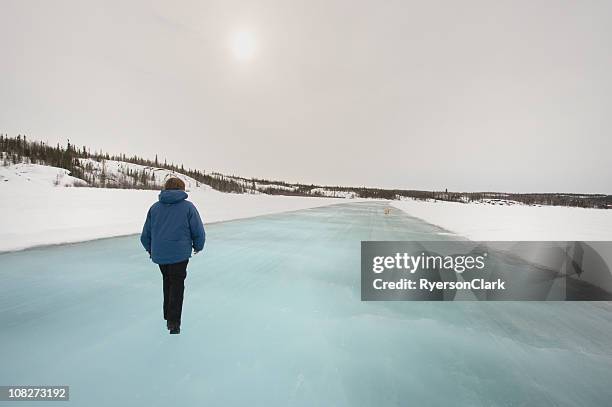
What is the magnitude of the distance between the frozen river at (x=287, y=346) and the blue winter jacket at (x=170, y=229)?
899 mm

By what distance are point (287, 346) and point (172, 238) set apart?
68.6 inches

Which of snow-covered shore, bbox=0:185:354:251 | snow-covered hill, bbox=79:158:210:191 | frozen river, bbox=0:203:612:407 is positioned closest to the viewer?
frozen river, bbox=0:203:612:407

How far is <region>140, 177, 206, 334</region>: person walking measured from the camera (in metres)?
3.44

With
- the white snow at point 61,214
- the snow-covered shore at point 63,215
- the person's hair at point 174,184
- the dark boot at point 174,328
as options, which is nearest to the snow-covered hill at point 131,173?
the white snow at point 61,214

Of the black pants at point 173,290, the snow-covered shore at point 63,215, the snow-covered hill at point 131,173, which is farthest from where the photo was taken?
the snow-covered hill at point 131,173

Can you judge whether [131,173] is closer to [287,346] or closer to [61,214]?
[61,214]

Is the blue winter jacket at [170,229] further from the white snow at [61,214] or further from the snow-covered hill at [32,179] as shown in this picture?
the snow-covered hill at [32,179]

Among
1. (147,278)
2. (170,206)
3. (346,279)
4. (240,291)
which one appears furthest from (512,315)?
(147,278)

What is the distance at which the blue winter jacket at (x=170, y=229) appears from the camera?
3.44 meters

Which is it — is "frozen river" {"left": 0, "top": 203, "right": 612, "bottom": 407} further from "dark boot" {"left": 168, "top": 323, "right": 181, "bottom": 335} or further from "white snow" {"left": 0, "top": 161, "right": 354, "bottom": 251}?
"white snow" {"left": 0, "top": 161, "right": 354, "bottom": 251}

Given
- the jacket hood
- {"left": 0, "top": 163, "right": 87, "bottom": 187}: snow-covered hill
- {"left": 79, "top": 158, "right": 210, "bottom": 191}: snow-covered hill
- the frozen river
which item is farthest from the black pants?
{"left": 79, "top": 158, "right": 210, "bottom": 191}: snow-covered hill

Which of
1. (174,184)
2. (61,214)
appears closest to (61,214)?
(61,214)

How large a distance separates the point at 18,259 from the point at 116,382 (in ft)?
21.0

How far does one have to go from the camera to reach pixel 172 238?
3439 mm
